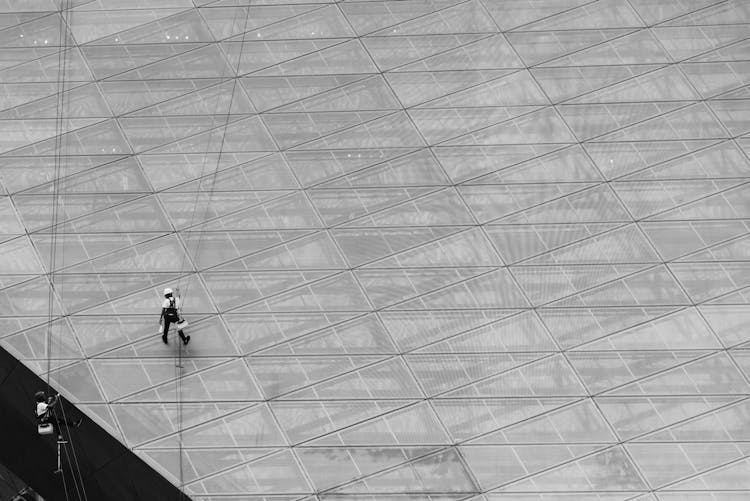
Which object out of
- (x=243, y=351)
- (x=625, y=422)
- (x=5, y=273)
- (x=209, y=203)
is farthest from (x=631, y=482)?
(x=5, y=273)

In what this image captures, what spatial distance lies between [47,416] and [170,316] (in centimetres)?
350

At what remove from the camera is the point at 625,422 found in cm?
3066

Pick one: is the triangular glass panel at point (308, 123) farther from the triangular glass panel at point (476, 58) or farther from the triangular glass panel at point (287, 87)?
the triangular glass panel at point (476, 58)

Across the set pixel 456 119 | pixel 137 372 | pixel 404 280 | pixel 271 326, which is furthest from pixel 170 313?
pixel 456 119

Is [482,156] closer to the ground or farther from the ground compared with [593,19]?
closer to the ground

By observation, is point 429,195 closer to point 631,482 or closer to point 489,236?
point 489,236

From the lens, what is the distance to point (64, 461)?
3095 cm

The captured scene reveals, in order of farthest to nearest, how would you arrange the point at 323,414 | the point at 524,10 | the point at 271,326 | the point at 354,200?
1. the point at 524,10
2. the point at 354,200
3. the point at 271,326
4. the point at 323,414

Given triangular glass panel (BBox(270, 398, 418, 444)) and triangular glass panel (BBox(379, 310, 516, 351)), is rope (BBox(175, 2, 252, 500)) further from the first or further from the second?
triangular glass panel (BBox(379, 310, 516, 351))

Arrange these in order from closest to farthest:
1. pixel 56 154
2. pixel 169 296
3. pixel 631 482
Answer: pixel 631 482 < pixel 169 296 < pixel 56 154

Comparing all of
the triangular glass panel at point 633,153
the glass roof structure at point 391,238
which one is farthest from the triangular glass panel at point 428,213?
the triangular glass panel at point 633,153

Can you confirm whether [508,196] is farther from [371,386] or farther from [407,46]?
[371,386]

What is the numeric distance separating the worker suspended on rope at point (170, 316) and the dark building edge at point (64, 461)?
2.75 meters

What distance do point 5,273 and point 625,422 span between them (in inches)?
593
